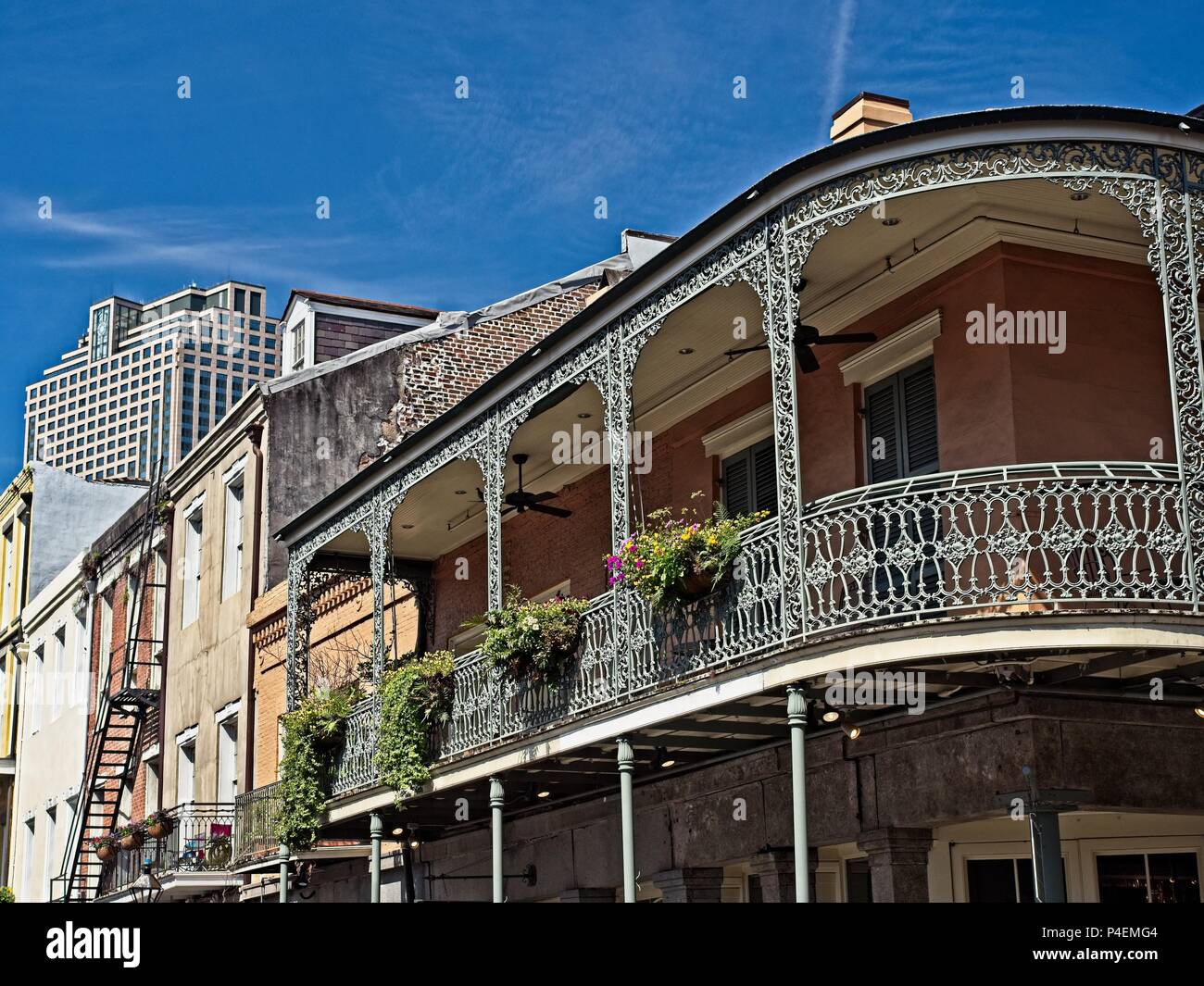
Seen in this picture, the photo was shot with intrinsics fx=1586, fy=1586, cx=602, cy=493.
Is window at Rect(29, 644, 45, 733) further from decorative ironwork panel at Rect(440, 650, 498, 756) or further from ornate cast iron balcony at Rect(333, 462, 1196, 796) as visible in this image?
ornate cast iron balcony at Rect(333, 462, 1196, 796)

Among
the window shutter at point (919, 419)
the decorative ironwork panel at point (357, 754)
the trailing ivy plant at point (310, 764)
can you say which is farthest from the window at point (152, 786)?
the window shutter at point (919, 419)

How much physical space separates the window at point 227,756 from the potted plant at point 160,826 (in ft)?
3.19

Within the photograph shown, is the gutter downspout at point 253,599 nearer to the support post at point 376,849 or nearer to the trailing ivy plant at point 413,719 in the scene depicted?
the support post at point 376,849

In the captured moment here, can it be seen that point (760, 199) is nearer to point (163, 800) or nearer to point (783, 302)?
point (783, 302)

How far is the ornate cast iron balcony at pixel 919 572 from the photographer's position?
9.59 meters

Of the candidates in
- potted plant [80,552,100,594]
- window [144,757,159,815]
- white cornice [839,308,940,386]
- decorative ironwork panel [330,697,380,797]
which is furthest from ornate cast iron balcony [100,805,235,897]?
white cornice [839,308,940,386]

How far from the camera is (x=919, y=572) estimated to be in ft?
33.2

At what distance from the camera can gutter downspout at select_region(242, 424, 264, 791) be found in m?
22.9

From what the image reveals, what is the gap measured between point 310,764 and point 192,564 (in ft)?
34.0

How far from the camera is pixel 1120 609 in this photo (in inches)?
372

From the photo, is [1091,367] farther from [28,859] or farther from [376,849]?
[28,859]

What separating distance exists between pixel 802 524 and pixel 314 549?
9.48 metres

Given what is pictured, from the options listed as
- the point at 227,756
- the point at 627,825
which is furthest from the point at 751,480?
the point at 227,756
